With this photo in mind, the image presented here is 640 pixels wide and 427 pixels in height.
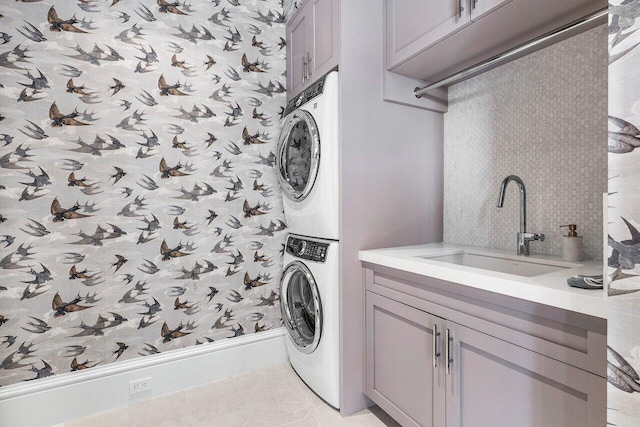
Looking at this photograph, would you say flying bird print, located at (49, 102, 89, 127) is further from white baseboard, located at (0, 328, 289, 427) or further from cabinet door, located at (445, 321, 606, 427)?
cabinet door, located at (445, 321, 606, 427)

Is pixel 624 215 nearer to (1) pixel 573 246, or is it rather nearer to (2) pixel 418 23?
(1) pixel 573 246

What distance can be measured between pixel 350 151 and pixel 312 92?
1.41 ft

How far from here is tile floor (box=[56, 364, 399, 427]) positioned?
1.69 metres

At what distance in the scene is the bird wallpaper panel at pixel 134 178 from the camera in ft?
5.48

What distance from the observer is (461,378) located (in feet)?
3.94

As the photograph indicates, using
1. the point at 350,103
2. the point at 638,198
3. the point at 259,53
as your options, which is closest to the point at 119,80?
the point at 259,53

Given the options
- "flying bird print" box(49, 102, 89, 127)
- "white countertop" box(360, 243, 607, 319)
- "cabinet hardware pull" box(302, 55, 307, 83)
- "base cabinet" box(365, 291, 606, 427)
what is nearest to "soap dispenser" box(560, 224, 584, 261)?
"white countertop" box(360, 243, 607, 319)

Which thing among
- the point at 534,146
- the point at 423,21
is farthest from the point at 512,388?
the point at 423,21

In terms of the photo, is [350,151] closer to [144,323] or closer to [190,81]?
[190,81]

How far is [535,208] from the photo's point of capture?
160cm

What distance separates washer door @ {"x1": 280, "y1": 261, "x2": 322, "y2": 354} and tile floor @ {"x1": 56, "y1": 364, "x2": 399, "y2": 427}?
0.28 metres

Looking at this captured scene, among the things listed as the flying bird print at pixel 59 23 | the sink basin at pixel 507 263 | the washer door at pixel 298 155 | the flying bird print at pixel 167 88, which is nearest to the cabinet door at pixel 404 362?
the sink basin at pixel 507 263

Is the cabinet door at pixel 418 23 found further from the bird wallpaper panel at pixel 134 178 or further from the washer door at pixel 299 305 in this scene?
the washer door at pixel 299 305

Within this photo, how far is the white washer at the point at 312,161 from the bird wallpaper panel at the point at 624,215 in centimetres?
115
